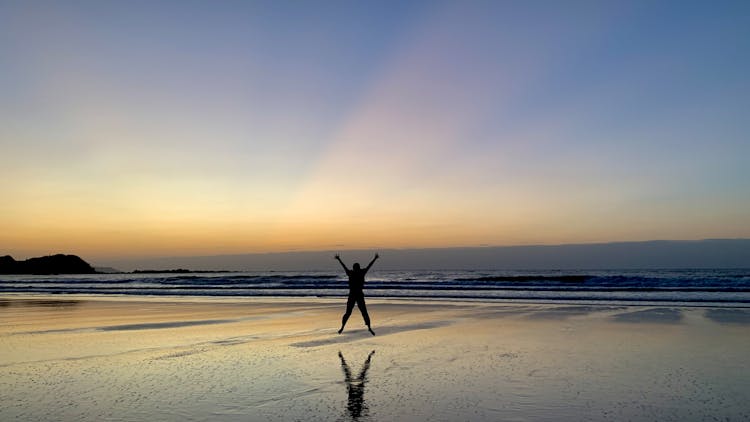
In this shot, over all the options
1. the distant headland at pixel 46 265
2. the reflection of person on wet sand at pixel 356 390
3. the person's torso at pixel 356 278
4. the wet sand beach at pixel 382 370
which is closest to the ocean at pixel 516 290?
the wet sand beach at pixel 382 370

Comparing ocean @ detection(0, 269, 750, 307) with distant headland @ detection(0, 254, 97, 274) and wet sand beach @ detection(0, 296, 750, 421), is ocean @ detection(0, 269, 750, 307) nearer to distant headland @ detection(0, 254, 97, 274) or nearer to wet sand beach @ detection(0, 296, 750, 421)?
wet sand beach @ detection(0, 296, 750, 421)

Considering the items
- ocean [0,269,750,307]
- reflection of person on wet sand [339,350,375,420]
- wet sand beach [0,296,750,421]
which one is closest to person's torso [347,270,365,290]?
wet sand beach [0,296,750,421]

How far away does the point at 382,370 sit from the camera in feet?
31.4

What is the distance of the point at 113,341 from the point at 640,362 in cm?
1277

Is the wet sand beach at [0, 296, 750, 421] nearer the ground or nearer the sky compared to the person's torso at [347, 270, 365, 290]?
nearer the ground

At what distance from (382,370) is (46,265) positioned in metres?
221

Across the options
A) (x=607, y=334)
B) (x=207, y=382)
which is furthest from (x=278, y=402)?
(x=607, y=334)

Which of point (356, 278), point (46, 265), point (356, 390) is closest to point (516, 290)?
point (356, 278)

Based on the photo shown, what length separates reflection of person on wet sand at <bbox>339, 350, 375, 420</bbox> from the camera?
681 cm

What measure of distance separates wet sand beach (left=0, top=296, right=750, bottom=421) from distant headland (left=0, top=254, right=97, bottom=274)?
20506 cm

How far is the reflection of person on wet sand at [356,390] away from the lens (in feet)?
22.3

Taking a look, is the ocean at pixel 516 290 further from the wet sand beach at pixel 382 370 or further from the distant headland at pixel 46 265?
the distant headland at pixel 46 265

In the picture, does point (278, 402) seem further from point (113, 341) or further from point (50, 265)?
point (50, 265)

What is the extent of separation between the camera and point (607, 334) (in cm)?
1448
